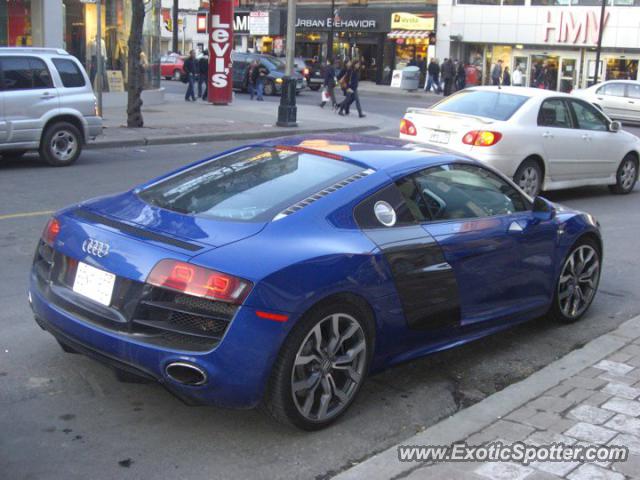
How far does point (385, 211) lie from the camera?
4.70m

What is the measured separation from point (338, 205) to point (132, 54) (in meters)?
14.5

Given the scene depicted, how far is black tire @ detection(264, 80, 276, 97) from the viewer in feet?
111

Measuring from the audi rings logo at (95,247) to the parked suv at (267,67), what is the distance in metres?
29.7

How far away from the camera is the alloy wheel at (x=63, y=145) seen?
43.5 feet

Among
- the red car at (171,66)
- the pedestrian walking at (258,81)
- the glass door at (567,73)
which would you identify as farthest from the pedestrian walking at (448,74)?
the red car at (171,66)

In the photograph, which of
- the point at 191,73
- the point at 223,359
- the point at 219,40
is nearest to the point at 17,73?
the point at 223,359

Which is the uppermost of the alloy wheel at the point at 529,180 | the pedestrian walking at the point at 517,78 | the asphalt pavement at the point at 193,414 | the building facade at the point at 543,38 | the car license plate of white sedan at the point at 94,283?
the building facade at the point at 543,38

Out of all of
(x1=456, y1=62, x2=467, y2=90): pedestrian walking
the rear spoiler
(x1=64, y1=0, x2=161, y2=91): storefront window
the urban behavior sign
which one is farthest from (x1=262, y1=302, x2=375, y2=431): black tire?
(x1=456, y1=62, x2=467, y2=90): pedestrian walking

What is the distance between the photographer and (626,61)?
4131cm

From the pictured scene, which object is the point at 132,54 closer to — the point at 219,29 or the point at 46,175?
the point at 46,175

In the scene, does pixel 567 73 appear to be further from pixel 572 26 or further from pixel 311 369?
pixel 311 369

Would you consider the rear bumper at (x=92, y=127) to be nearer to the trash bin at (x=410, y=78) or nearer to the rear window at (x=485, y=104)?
the rear window at (x=485, y=104)

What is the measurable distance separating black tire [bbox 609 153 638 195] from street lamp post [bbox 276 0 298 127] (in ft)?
31.4

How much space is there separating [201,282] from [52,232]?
48.5 inches
